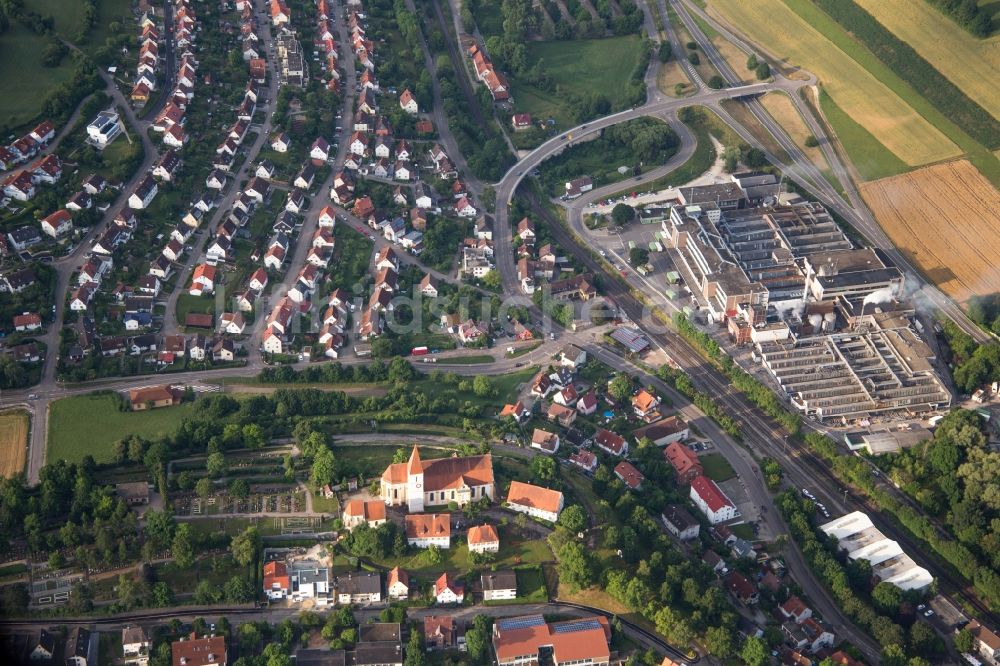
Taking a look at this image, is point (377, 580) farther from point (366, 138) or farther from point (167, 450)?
point (366, 138)

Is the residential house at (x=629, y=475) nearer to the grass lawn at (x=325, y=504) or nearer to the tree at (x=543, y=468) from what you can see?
the tree at (x=543, y=468)

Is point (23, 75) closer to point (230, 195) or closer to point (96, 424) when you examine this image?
point (230, 195)

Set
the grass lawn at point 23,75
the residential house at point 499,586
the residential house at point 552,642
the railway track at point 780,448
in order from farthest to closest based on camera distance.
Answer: the grass lawn at point 23,75 < the railway track at point 780,448 < the residential house at point 499,586 < the residential house at point 552,642

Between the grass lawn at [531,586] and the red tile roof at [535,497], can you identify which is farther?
the red tile roof at [535,497]

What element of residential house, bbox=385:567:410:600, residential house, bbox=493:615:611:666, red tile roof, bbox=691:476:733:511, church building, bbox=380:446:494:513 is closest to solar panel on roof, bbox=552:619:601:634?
residential house, bbox=493:615:611:666

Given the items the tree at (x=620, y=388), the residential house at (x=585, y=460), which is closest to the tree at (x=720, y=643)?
the residential house at (x=585, y=460)

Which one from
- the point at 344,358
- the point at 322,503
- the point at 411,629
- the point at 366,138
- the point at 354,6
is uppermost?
the point at 354,6

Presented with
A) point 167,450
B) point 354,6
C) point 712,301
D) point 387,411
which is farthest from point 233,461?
point 354,6
